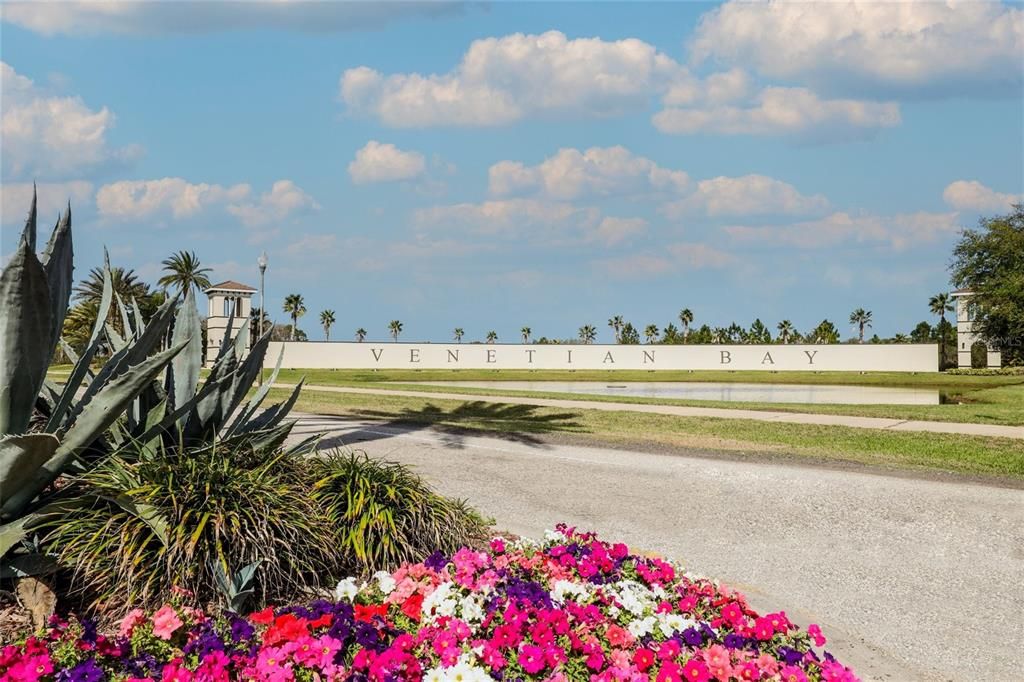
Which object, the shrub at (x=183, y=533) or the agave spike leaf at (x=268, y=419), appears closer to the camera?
the shrub at (x=183, y=533)

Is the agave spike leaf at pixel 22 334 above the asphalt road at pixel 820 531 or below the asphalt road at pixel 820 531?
above

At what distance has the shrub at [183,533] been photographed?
466cm

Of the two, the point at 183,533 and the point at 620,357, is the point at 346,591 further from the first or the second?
the point at 620,357

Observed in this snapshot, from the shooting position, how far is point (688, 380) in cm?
4891

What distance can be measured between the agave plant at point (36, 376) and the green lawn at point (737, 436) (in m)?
9.71

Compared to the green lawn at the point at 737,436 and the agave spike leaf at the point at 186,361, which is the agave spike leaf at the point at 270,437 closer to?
the agave spike leaf at the point at 186,361

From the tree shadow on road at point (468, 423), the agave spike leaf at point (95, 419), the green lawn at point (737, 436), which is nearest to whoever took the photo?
the agave spike leaf at point (95, 419)

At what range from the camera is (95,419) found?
467cm

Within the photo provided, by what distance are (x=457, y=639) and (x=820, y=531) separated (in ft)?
17.0

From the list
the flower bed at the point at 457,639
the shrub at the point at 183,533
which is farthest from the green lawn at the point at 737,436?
the shrub at the point at 183,533

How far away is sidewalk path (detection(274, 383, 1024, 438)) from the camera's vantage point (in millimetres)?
15918

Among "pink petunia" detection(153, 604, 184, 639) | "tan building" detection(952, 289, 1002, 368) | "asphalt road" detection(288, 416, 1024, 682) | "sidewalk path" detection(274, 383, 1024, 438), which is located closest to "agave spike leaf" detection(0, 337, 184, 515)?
"pink petunia" detection(153, 604, 184, 639)

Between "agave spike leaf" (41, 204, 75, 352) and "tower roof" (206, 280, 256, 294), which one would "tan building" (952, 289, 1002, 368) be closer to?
"tower roof" (206, 280, 256, 294)

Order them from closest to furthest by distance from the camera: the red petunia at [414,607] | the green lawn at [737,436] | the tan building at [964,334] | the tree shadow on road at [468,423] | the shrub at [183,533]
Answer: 1. the red petunia at [414,607]
2. the shrub at [183,533]
3. the green lawn at [737,436]
4. the tree shadow on road at [468,423]
5. the tan building at [964,334]
